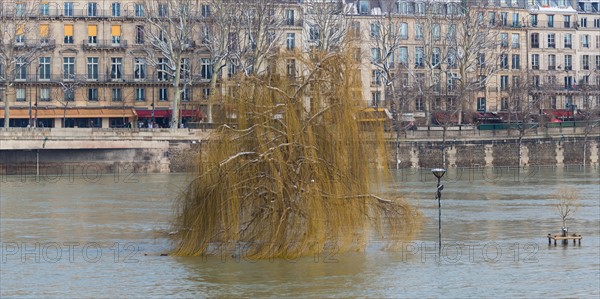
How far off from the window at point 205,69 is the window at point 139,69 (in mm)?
4139

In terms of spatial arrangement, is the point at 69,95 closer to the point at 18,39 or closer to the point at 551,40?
the point at 18,39

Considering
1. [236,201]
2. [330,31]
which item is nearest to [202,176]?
[236,201]

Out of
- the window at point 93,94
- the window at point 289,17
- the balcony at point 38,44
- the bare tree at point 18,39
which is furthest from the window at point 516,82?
the bare tree at point 18,39

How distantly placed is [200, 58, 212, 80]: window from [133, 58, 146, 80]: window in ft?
13.6

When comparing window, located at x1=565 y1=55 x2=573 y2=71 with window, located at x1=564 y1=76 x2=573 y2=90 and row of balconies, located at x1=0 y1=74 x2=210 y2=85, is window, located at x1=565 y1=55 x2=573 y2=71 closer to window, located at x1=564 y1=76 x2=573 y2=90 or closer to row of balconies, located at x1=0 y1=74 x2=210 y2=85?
window, located at x1=564 y1=76 x2=573 y2=90

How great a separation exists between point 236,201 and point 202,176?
4.26ft

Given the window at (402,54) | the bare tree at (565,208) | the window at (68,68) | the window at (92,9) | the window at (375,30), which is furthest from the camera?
the window at (402,54)

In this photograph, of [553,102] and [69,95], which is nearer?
[69,95]

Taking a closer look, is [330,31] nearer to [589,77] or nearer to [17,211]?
[589,77]

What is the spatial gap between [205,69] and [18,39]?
44.0 feet

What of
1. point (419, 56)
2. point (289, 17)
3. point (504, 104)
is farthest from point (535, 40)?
point (289, 17)

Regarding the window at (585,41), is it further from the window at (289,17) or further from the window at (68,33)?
the window at (68,33)

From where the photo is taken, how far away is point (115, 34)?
96375 millimetres

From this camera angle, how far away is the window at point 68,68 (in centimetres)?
9550
